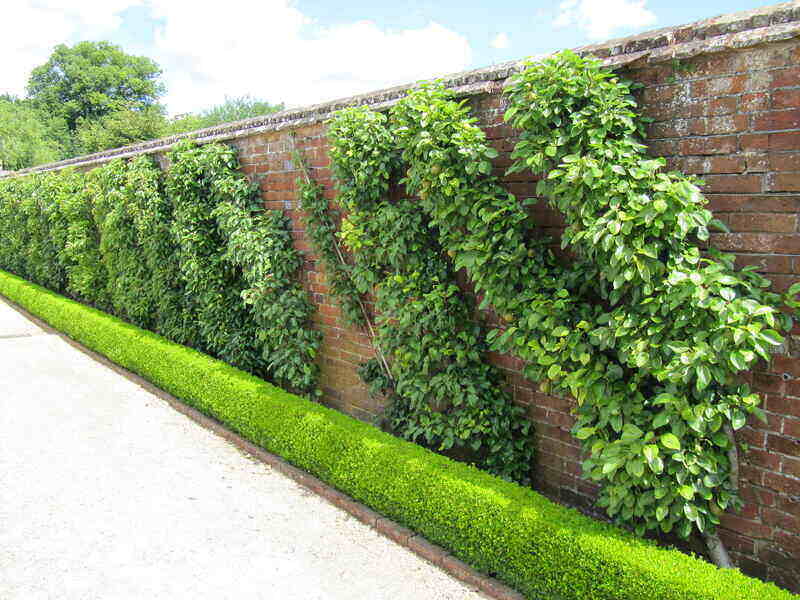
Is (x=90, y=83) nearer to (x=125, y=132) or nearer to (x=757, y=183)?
(x=125, y=132)

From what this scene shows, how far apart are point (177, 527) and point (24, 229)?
9958 mm

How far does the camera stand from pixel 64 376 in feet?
21.5

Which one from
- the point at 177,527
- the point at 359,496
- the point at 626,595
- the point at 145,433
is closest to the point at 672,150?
the point at 626,595

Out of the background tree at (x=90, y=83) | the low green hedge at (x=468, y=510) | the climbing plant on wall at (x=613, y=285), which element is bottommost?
the low green hedge at (x=468, y=510)

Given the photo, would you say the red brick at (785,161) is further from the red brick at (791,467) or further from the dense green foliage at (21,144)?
the dense green foliage at (21,144)

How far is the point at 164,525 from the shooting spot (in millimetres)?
3627

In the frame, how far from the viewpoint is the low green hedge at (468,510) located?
2566mm

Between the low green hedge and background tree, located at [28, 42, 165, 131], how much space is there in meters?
51.5

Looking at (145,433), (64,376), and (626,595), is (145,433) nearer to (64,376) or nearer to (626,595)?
(64,376)

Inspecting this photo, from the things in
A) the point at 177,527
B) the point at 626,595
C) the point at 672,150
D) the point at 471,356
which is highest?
the point at 672,150

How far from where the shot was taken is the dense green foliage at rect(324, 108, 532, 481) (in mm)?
3666

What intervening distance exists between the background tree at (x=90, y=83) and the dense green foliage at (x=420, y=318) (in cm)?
5203

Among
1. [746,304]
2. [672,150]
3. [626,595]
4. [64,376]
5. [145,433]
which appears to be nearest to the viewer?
[746,304]

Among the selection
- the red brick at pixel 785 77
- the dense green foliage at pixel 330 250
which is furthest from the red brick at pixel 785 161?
the dense green foliage at pixel 330 250
